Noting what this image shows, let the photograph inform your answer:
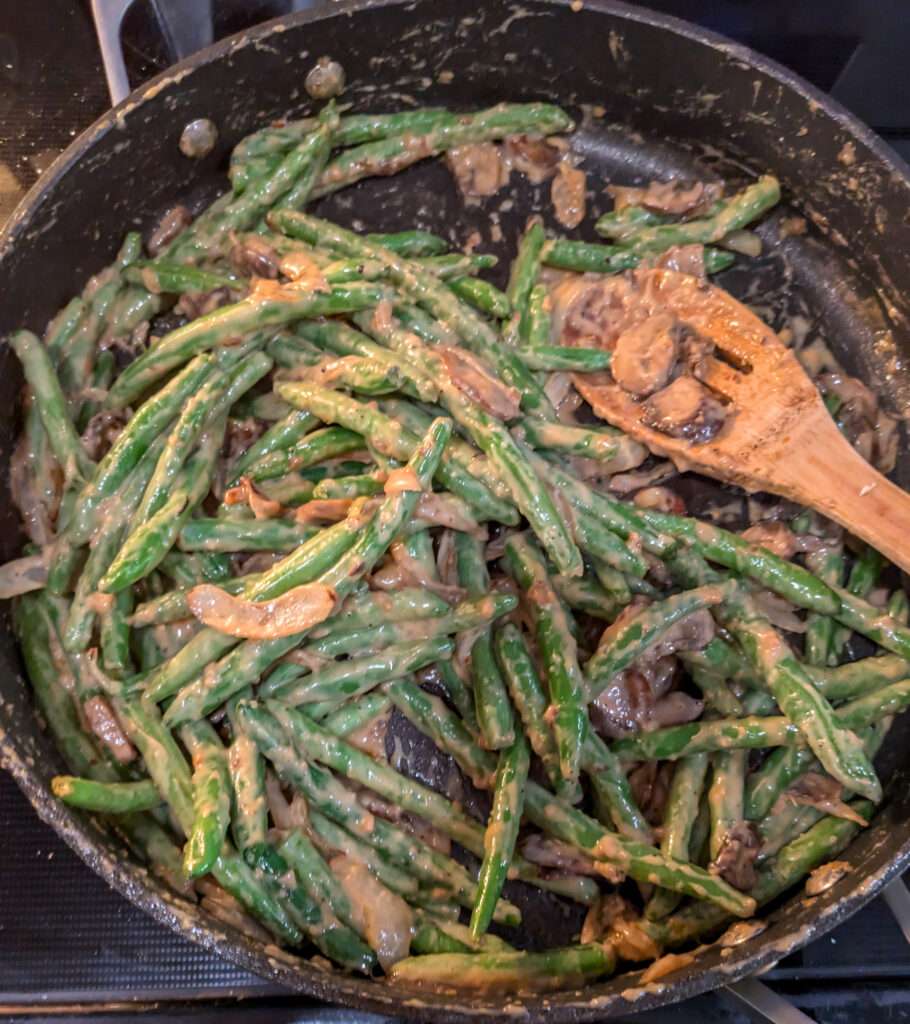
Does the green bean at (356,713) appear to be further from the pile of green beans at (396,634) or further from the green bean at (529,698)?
the green bean at (529,698)

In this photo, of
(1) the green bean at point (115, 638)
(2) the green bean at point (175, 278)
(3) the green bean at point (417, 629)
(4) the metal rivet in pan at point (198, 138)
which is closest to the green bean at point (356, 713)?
(3) the green bean at point (417, 629)

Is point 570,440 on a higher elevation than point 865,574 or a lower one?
higher

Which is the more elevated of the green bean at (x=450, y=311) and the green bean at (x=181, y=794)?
the green bean at (x=450, y=311)

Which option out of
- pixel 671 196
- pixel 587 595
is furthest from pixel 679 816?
pixel 671 196

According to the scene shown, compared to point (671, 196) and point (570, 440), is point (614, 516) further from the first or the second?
point (671, 196)

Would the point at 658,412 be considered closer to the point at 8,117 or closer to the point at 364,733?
the point at 364,733
